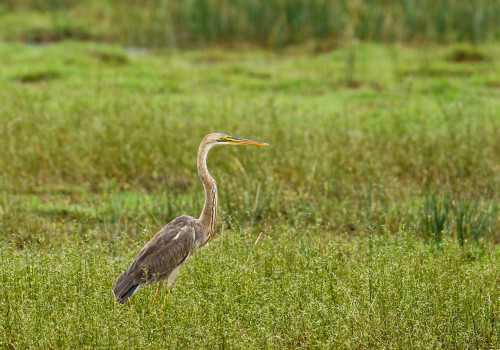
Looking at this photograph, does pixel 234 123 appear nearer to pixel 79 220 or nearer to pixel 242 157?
pixel 242 157

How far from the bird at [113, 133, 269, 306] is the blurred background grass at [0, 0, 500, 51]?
10822 millimetres

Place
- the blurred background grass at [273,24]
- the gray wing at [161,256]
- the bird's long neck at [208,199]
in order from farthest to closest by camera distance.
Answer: the blurred background grass at [273,24] → the bird's long neck at [208,199] → the gray wing at [161,256]

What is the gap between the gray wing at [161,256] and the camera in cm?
491

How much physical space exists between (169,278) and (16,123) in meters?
5.10

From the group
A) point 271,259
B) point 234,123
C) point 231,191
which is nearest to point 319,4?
point 234,123

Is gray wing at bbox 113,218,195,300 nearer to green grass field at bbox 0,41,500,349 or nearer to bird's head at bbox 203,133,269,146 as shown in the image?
green grass field at bbox 0,41,500,349

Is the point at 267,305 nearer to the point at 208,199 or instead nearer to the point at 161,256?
the point at 161,256

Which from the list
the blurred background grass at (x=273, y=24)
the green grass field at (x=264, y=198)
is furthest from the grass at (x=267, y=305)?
the blurred background grass at (x=273, y=24)

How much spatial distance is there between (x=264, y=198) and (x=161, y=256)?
2309 mm

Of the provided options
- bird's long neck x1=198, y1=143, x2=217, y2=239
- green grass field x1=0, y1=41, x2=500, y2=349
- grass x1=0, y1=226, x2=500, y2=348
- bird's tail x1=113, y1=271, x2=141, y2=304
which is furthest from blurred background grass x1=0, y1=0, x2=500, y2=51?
bird's tail x1=113, y1=271, x2=141, y2=304

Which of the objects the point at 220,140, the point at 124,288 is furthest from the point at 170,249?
the point at 220,140

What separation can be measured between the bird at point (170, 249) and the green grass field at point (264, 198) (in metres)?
0.14

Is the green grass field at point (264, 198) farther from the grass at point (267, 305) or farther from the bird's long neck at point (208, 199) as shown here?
the bird's long neck at point (208, 199)

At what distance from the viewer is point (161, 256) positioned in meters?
5.04
